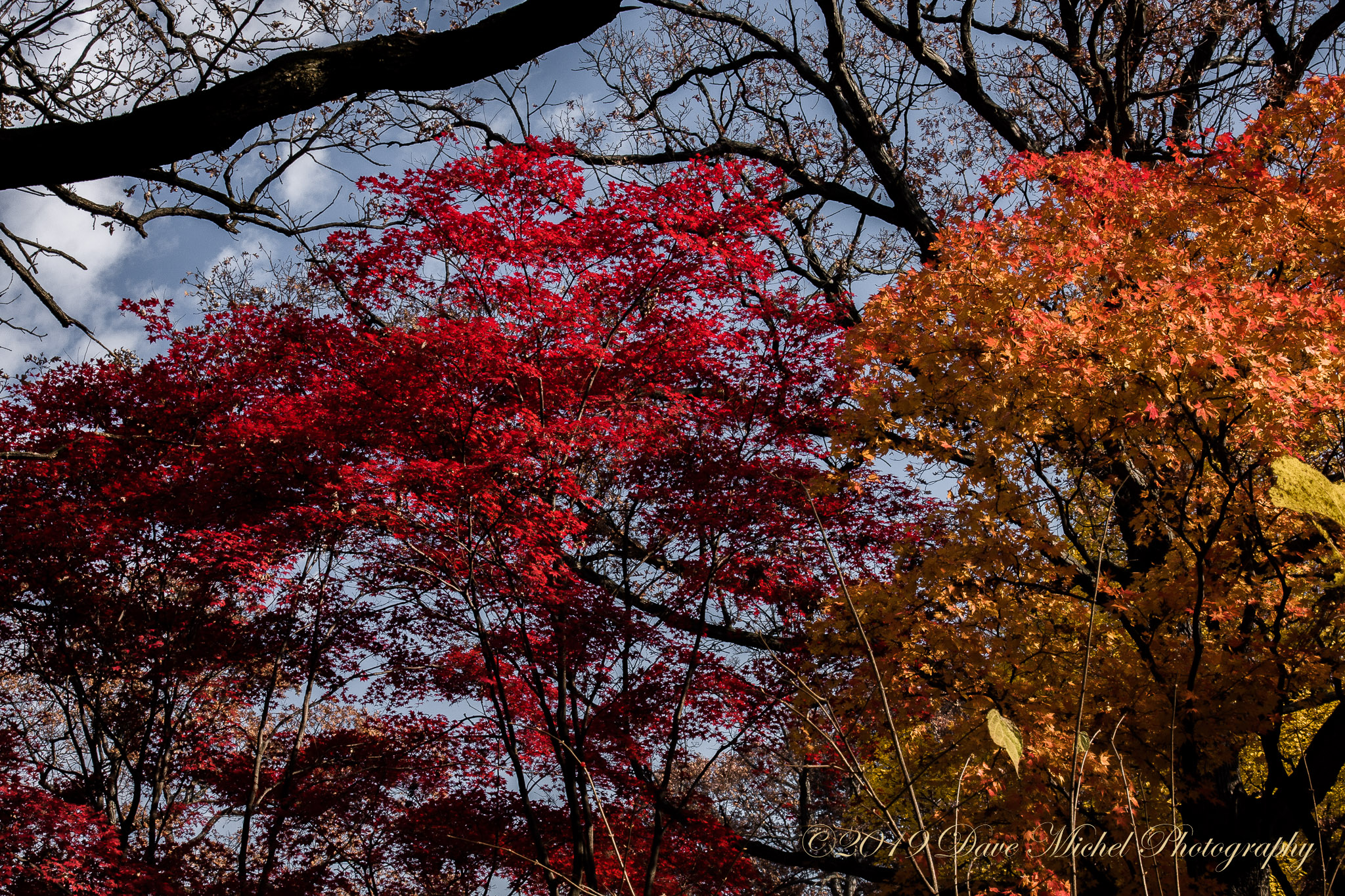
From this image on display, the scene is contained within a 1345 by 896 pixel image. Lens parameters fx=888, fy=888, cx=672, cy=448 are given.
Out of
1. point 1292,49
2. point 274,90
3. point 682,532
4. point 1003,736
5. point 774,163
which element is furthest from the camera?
point 774,163

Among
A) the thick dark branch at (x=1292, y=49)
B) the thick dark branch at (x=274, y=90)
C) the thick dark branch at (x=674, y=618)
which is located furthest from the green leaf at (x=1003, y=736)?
the thick dark branch at (x=1292, y=49)

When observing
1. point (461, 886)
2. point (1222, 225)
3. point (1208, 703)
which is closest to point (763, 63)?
point (1222, 225)

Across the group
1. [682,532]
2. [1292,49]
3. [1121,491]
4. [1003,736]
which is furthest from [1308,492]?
[1292,49]

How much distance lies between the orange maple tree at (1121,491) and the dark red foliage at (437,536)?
1.21 metres

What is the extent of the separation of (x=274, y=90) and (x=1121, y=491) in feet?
19.3

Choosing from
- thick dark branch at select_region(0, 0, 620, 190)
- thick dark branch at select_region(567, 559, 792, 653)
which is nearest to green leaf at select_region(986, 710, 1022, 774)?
thick dark branch at select_region(0, 0, 620, 190)

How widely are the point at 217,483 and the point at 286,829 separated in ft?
11.8

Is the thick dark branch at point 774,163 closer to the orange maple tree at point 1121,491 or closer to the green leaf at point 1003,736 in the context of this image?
the orange maple tree at point 1121,491

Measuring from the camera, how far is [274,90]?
3275mm

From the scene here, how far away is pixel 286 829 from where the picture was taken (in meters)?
8.82

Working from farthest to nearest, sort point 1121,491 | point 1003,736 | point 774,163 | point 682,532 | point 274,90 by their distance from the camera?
1. point 774,163
2. point 682,532
3. point 1121,491
4. point 274,90
5. point 1003,736

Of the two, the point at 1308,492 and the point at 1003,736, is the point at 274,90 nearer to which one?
the point at 1003,736

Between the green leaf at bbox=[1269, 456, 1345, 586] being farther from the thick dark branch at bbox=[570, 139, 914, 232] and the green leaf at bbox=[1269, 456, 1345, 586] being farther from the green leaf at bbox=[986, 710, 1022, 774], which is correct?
the thick dark branch at bbox=[570, 139, 914, 232]

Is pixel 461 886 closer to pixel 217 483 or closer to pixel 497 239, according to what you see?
pixel 217 483
